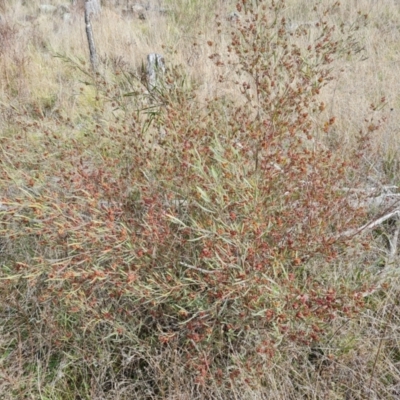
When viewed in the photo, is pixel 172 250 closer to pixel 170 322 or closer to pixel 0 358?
pixel 170 322

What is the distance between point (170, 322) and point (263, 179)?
81 cm

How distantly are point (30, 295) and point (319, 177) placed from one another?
1.52 meters

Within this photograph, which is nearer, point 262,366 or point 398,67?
point 262,366

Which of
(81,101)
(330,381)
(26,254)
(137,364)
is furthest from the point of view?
Answer: (81,101)

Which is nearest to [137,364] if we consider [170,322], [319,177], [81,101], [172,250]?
[170,322]

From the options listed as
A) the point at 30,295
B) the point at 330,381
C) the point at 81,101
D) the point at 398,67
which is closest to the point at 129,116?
the point at 30,295

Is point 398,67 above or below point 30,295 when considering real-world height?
above

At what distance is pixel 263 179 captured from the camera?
1915 millimetres

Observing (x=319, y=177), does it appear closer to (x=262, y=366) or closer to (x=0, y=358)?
(x=262, y=366)

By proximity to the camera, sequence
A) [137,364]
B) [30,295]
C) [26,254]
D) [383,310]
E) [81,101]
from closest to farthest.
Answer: [383,310]
[137,364]
[30,295]
[26,254]
[81,101]

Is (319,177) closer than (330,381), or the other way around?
(330,381)

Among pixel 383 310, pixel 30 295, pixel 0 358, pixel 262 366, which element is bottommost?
pixel 0 358

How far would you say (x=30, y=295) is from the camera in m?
2.28

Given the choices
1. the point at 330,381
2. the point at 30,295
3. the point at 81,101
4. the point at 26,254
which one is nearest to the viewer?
the point at 330,381
